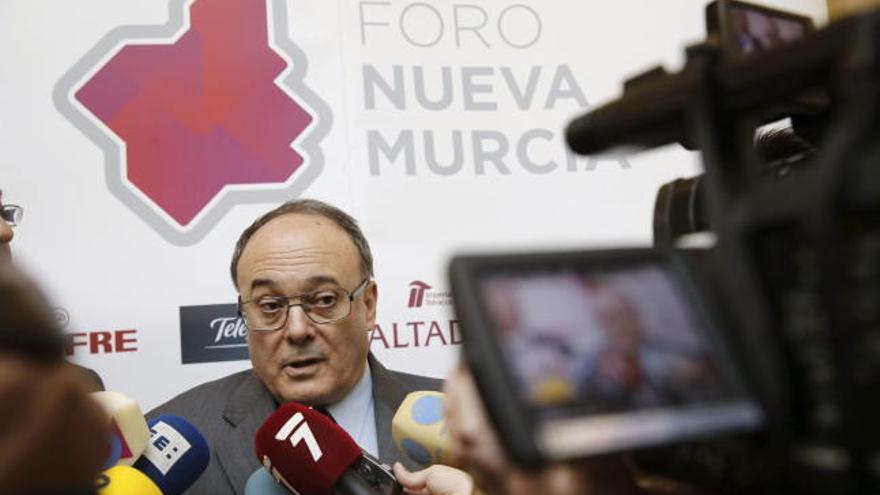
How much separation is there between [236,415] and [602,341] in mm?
1500

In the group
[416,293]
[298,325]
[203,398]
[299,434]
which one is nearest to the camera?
[299,434]

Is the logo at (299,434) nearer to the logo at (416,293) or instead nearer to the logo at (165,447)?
the logo at (165,447)

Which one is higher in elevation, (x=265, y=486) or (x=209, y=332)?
(x=209, y=332)

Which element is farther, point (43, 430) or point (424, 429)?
point (424, 429)

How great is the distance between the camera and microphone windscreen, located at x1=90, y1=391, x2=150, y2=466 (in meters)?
1.27

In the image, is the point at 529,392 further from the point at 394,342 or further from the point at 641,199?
the point at 641,199

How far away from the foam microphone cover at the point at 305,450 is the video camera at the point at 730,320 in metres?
0.71

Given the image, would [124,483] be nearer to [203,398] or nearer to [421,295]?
A: [203,398]

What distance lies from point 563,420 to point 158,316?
1.72m

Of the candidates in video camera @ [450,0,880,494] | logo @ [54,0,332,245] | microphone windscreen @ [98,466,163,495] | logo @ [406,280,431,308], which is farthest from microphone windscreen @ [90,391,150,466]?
video camera @ [450,0,880,494]

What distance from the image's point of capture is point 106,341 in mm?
1936

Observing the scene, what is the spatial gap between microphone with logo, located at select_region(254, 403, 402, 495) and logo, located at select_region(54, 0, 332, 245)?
91 cm

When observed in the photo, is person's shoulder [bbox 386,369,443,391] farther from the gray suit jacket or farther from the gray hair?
the gray hair

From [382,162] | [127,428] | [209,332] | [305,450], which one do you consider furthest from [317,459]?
[382,162]
